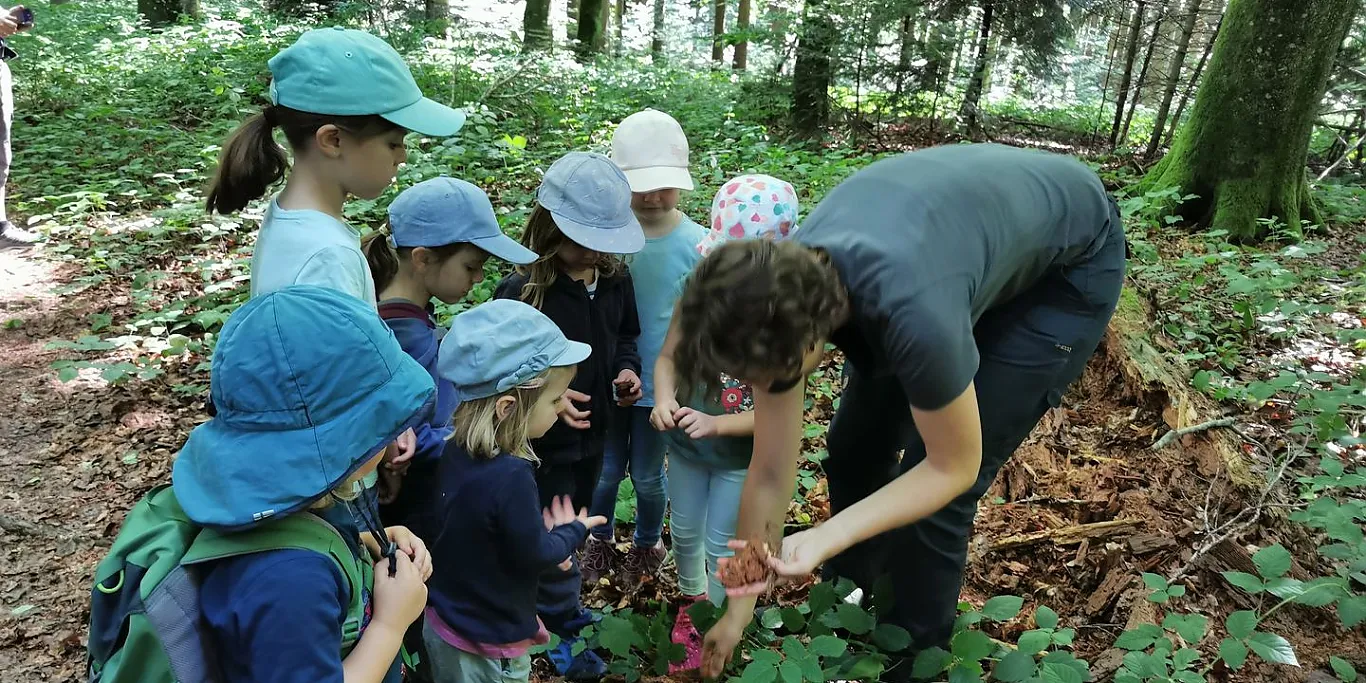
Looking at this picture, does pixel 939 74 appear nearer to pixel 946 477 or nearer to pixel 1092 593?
pixel 1092 593

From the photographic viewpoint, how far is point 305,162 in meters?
2.12

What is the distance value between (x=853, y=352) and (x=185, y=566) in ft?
4.33

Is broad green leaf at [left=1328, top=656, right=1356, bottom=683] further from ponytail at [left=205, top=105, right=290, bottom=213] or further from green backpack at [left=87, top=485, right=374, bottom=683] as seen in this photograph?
ponytail at [left=205, top=105, right=290, bottom=213]

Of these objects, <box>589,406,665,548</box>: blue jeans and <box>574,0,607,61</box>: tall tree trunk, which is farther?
<box>574,0,607,61</box>: tall tree trunk

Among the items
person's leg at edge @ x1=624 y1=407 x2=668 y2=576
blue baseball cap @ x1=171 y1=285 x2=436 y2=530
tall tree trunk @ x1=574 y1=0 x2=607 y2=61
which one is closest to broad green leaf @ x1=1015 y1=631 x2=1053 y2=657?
person's leg at edge @ x1=624 y1=407 x2=668 y2=576

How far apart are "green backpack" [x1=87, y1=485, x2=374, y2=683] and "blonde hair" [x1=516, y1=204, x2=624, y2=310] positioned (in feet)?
4.55

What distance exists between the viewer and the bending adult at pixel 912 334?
1486 mm

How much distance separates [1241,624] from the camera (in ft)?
6.42

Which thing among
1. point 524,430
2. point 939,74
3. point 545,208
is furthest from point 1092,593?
point 939,74

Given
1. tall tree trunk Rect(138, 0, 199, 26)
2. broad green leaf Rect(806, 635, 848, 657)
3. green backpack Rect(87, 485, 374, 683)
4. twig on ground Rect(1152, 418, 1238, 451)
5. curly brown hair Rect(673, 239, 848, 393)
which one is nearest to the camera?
green backpack Rect(87, 485, 374, 683)

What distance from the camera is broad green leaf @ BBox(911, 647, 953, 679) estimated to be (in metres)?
2.02

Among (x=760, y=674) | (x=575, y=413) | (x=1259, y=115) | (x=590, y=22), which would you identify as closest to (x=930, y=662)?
(x=760, y=674)

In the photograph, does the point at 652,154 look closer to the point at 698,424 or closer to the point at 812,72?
the point at 698,424

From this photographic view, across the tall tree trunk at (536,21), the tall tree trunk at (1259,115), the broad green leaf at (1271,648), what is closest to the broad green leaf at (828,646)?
the broad green leaf at (1271,648)
